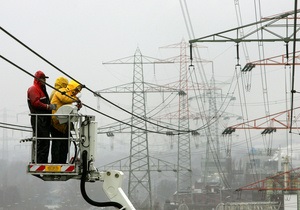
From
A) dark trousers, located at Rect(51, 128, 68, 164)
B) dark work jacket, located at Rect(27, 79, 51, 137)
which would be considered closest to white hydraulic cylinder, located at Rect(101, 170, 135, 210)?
dark trousers, located at Rect(51, 128, 68, 164)

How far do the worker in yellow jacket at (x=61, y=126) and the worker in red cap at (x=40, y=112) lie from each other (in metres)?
0.15

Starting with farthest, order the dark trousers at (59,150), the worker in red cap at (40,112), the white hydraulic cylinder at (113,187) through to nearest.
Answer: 1. the white hydraulic cylinder at (113,187)
2. the dark trousers at (59,150)
3. the worker in red cap at (40,112)

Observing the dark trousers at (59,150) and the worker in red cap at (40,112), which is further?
the dark trousers at (59,150)

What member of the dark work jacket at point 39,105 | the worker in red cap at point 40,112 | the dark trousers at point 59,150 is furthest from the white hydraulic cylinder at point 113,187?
the dark work jacket at point 39,105

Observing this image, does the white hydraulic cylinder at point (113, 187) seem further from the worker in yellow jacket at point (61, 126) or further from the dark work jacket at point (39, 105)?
the dark work jacket at point (39, 105)

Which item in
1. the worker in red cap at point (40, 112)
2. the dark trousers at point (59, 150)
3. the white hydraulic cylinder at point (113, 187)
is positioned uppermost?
the worker in red cap at point (40, 112)

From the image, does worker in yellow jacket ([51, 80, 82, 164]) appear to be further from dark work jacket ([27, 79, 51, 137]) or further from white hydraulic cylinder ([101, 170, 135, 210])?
white hydraulic cylinder ([101, 170, 135, 210])

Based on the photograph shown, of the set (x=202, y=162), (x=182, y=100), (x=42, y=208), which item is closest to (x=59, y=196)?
(x=42, y=208)

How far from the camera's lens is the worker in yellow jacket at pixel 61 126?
13.8 meters

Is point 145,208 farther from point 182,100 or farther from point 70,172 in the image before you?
point 70,172

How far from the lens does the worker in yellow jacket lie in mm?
13781

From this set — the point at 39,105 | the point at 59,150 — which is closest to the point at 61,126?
the point at 59,150

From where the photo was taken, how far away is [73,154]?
1444 cm

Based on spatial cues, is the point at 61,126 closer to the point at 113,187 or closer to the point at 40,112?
the point at 40,112
